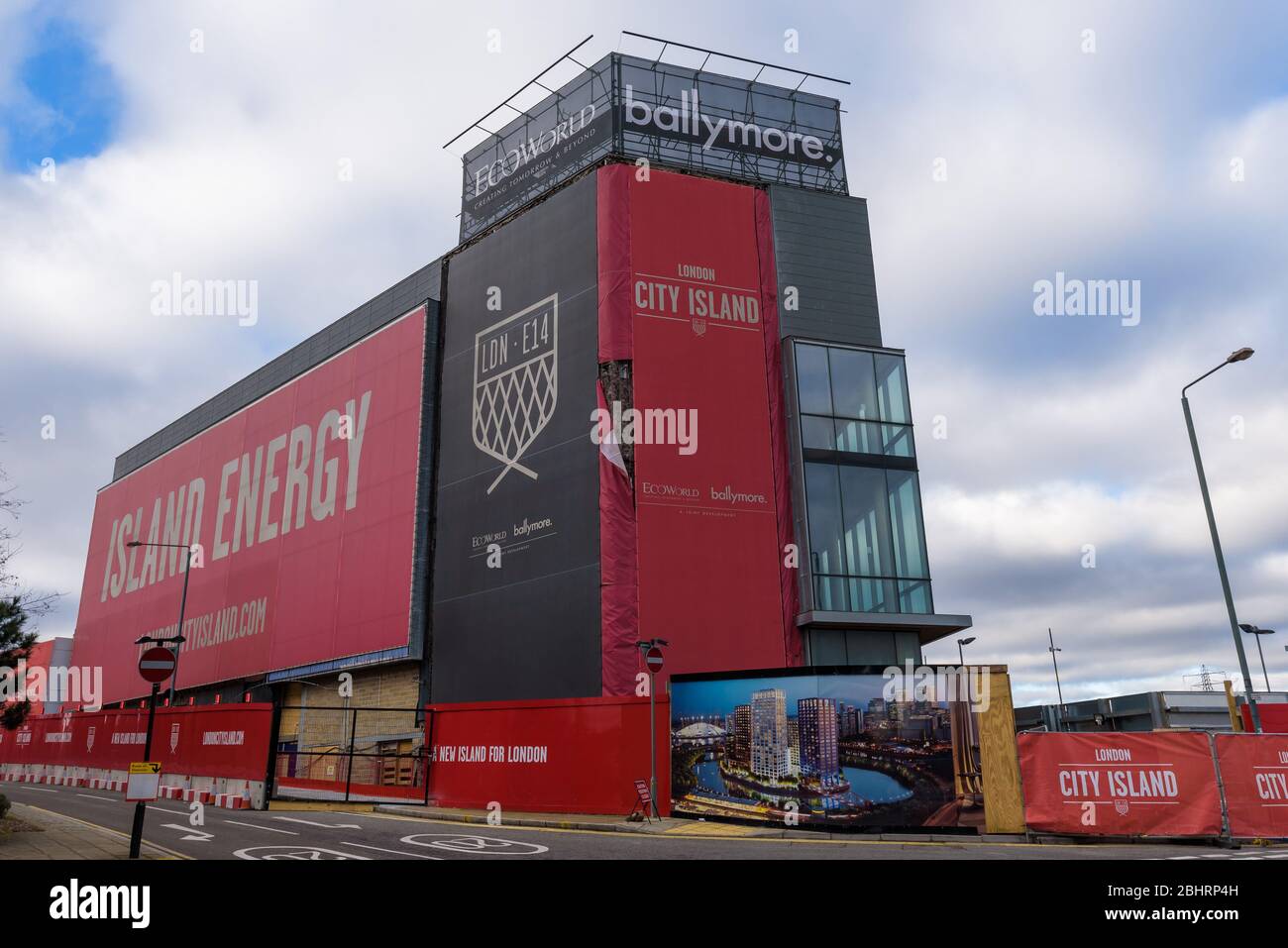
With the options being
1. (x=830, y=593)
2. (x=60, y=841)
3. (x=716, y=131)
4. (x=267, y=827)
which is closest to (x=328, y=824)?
(x=267, y=827)

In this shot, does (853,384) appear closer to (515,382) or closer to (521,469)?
(521,469)

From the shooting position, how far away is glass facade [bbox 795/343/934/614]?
3062 centimetres

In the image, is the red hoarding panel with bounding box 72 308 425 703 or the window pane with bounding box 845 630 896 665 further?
the red hoarding panel with bounding box 72 308 425 703

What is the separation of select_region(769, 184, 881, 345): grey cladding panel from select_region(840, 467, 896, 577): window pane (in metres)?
5.56

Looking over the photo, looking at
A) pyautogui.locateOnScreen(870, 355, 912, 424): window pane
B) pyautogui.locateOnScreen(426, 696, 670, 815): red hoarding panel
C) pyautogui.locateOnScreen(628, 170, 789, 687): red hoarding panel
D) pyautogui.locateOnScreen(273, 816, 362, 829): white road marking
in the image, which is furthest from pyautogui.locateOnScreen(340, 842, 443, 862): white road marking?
pyautogui.locateOnScreen(870, 355, 912, 424): window pane

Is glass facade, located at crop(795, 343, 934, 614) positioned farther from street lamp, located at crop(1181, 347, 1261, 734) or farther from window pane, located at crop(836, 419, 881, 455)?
street lamp, located at crop(1181, 347, 1261, 734)

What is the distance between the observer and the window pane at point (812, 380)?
32156 mm

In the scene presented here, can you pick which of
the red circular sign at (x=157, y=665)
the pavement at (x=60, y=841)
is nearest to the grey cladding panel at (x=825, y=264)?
the red circular sign at (x=157, y=665)

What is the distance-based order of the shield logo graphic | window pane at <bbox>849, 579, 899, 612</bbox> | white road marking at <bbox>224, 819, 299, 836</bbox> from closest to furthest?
white road marking at <bbox>224, 819, 299, 836</bbox>
window pane at <bbox>849, 579, 899, 612</bbox>
the shield logo graphic

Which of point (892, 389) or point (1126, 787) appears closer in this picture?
point (1126, 787)

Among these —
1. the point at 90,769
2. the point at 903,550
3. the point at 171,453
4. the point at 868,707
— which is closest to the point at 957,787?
the point at 868,707

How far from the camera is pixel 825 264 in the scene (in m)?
34.8

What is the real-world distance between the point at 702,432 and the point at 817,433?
173 inches
